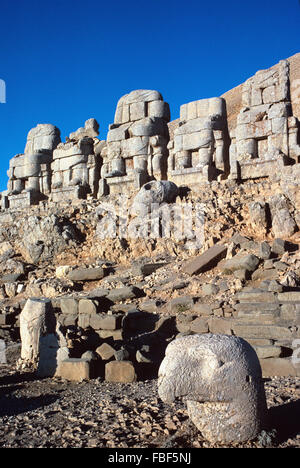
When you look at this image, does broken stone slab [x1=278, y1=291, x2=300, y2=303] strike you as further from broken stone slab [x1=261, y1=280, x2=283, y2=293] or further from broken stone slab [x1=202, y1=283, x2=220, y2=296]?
broken stone slab [x1=202, y1=283, x2=220, y2=296]

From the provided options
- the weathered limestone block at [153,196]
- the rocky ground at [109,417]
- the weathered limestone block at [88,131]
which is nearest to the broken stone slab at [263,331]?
the rocky ground at [109,417]

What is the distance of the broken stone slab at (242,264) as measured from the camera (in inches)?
328

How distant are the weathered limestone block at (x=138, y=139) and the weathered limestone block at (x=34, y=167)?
141 inches

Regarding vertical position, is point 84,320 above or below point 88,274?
below

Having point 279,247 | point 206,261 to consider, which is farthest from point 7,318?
point 279,247

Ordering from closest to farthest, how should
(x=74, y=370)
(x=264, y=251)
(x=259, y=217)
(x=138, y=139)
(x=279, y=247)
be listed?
(x=74, y=370) < (x=264, y=251) < (x=279, y=247) < (x=259, y=217) < (x=138, y=139)

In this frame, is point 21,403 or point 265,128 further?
point 265,128

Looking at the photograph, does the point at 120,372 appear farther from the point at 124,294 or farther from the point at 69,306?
the point at 124,294

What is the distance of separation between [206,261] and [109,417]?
227 inches

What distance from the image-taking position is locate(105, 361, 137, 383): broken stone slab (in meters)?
5.40

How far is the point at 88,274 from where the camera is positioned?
10.9 meters

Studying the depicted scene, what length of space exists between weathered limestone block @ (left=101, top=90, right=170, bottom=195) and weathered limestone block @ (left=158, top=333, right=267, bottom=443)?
11345 millimetres
